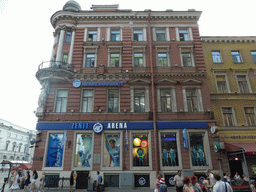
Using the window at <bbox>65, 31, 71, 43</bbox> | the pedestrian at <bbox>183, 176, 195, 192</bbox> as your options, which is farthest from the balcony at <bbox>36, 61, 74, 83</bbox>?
the pedestrian at <bbox>183, 176, 195, 192</bbox>

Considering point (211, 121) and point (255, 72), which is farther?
point (255, 72)

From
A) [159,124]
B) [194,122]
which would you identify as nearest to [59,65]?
[159,124]

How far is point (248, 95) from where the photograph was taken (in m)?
20.4

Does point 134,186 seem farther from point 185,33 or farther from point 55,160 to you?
point 185,33

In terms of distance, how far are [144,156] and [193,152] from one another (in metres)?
5.17

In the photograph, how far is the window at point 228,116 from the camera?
19.5 metres

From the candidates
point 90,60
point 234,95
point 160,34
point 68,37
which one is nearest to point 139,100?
point 90,60

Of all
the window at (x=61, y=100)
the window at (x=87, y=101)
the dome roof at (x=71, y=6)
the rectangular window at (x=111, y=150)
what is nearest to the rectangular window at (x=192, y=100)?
the rectangular window at (x=111, y=150)

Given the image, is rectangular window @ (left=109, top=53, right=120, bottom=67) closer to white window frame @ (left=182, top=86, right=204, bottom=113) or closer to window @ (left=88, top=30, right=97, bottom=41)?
window @ (left=88, top=30, right=97, bottom=41)

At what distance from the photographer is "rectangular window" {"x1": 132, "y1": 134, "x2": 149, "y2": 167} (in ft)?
56.0

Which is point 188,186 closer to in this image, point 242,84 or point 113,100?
point 113,100

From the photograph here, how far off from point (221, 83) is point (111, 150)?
52.6 ft

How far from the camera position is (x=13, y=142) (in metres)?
72.8

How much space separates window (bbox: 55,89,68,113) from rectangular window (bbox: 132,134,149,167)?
8602 mm
